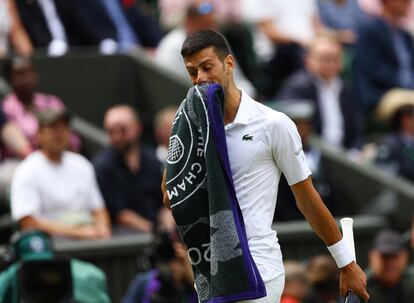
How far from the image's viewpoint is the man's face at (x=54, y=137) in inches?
380

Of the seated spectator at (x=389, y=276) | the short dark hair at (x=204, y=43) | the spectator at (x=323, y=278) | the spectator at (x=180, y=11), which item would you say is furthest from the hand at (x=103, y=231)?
the short dark hair at (x=204, y=43)

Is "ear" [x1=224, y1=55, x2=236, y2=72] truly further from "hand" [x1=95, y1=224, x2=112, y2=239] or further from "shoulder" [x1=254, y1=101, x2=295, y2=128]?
"hand" [x1=95, y1=224, x2=112, y2=239]

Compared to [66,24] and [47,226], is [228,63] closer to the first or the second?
[47,226]

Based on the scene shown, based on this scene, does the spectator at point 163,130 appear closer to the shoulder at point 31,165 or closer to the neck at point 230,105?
the shoulder at point 31,165

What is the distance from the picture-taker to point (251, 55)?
44.3ft

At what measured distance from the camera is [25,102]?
10.8 meters

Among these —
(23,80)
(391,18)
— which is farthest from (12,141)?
(391,18)

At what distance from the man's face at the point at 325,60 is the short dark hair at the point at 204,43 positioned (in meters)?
7.01

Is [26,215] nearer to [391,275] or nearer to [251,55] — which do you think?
[391,275]

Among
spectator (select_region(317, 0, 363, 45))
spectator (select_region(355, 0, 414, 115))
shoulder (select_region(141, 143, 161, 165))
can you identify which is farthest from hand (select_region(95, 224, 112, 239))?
spectator (select_region(317, 0, 363, 45))

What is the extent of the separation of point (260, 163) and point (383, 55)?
27.5 feet

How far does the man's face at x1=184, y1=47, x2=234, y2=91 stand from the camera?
17.3 ft

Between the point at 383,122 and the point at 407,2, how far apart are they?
1.37 metres

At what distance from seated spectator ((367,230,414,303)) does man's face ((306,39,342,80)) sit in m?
2.86
